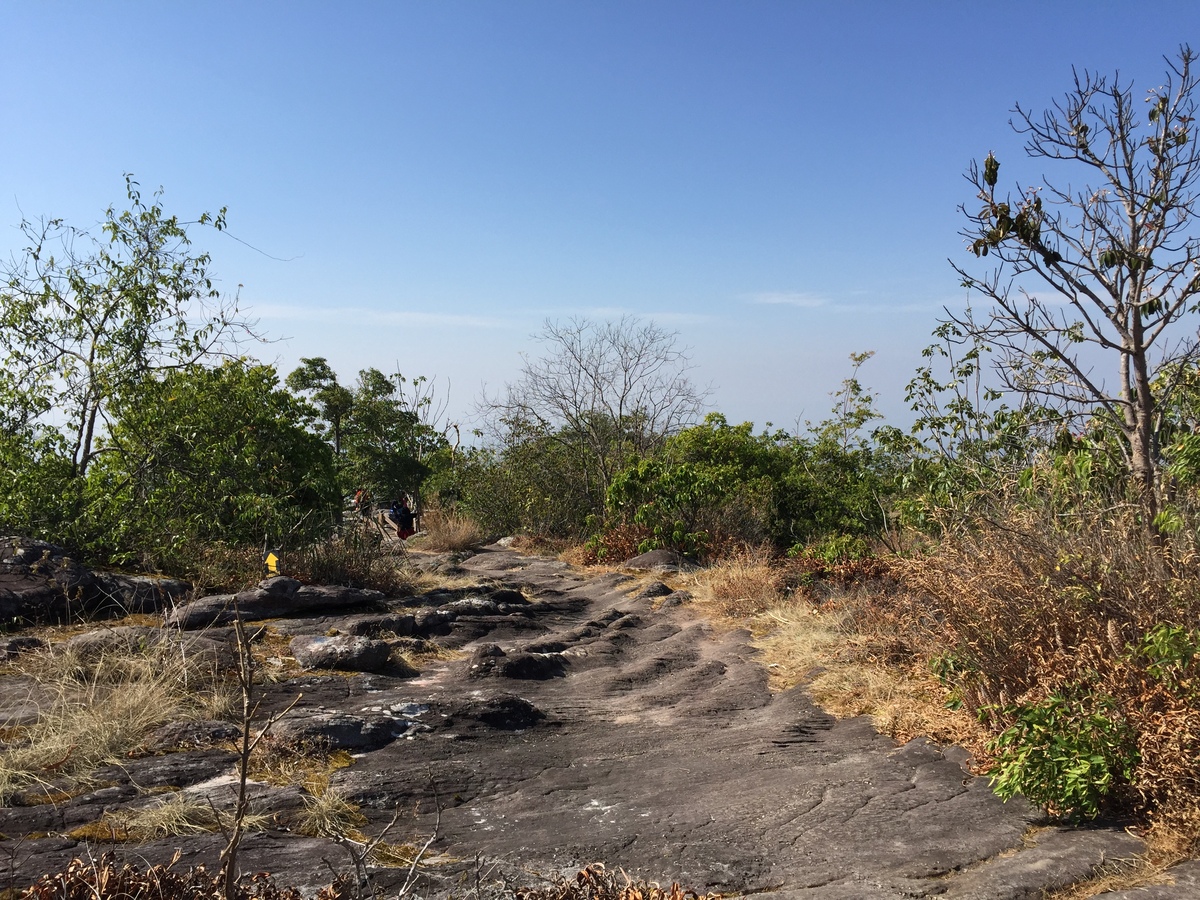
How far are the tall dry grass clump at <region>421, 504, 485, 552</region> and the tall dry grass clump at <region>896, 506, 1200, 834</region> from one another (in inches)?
537

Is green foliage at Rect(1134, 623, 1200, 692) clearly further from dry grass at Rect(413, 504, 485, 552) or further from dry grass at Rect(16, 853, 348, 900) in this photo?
dry grass at Rect(413, 504, 485, 552)

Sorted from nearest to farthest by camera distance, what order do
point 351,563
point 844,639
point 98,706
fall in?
point 98,706 < point 844,639 < point 351,563

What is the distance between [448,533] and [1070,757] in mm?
15723

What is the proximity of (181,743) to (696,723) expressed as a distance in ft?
11.2

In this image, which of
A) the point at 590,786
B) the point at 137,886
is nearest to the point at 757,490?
the point at 590,786

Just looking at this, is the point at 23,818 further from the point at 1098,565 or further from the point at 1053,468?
the point at 1053,468

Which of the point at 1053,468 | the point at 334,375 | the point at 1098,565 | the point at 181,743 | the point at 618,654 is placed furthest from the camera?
the point at 334,375

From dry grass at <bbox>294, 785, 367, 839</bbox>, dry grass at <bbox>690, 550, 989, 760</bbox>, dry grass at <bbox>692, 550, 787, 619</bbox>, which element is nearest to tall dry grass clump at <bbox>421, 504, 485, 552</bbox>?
dry grass at <bbox>692, 550, 787, 619</bbox>

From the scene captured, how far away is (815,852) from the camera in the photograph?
12.7 ft

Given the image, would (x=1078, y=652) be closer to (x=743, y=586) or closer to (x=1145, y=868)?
(x=1145, y=868)

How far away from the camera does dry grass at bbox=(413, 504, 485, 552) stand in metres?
18.3

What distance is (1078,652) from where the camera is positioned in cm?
429

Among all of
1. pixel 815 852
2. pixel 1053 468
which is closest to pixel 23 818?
pixel 815 852

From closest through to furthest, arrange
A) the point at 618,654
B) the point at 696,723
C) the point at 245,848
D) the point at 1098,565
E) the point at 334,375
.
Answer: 1. the point at 245,848
2. the point at 1098,565
3. the point at 696,723
4. the point at 618,654
5. the point at 334,375
